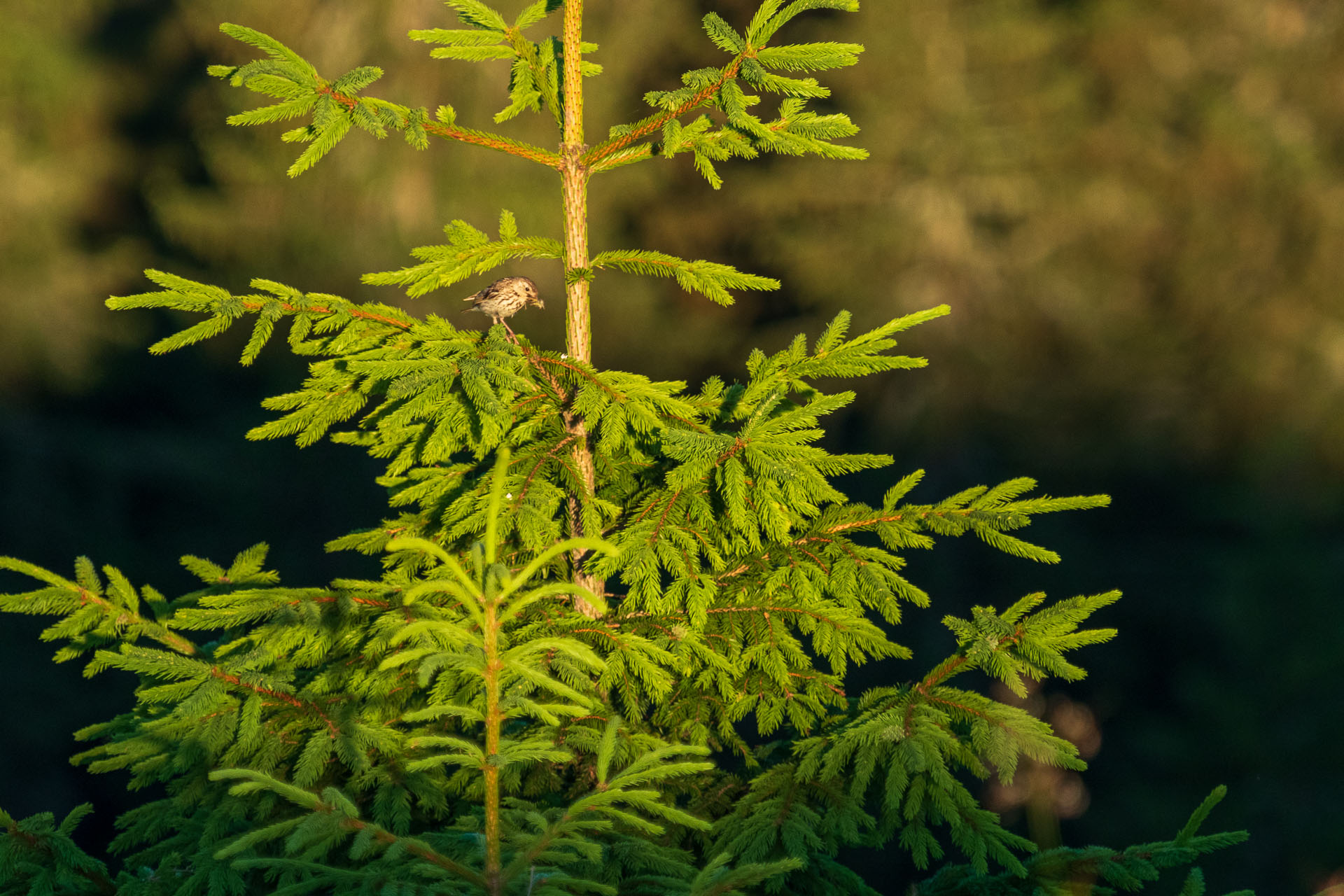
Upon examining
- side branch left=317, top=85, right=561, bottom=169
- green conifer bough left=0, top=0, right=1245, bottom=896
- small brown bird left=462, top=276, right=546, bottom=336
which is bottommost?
green conifer bough left=0, top=0, right=1245, bottom=896

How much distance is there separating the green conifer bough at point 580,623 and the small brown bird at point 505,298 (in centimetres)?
10

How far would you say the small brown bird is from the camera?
2.43 m

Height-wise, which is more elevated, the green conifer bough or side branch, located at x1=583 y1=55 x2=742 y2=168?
side branch, located at x1=583 y1=55 x2=742 y2=168

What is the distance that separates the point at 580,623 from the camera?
2.19 m

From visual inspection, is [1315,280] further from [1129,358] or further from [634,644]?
[634,644]

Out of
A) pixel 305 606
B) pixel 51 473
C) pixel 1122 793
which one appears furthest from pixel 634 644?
pixel 51 473

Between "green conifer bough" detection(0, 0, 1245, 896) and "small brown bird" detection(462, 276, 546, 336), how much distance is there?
0.10m

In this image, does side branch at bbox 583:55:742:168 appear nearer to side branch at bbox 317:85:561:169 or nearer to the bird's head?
side branch at bbox 317:85:561:169

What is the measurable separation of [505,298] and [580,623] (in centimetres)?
72

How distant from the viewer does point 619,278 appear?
8656 mm

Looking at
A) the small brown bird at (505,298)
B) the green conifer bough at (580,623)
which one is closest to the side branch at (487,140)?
the green conifer bough at (580,623)

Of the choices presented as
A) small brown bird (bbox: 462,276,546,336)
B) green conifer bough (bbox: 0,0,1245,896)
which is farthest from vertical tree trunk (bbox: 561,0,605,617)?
small brown bird (bbox: 462,276,546,336)

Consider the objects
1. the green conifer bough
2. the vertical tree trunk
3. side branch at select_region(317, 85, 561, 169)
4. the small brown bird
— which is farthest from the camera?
the small brown bird

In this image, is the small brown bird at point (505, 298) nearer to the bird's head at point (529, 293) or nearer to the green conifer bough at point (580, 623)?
the bird's head at point (529, 293)
